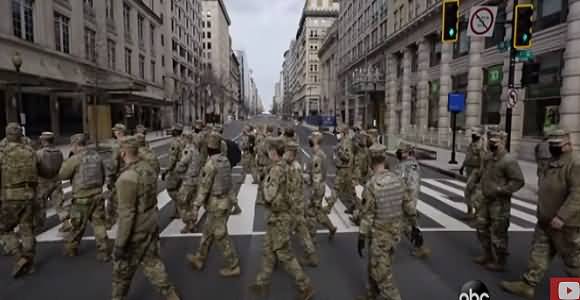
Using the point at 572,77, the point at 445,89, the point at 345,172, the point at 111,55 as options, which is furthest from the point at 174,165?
the point at 111,55

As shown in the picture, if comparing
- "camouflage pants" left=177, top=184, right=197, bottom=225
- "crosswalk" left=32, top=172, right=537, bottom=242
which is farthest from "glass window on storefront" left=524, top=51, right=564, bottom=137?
"camouflage pants" left=177, top=184, right=197, bottom=225

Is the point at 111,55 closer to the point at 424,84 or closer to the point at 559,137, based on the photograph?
the point at 424,84

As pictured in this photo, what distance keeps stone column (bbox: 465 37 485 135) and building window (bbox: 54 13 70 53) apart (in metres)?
31.7

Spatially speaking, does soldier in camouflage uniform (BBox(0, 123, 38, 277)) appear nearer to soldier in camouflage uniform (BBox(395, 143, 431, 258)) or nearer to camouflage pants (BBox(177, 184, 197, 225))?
camouflage pants (BBox(177, 184, 197, 225))

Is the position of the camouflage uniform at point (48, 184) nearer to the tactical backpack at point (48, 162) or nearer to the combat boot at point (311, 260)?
the tactical backpack at point (48, 162)

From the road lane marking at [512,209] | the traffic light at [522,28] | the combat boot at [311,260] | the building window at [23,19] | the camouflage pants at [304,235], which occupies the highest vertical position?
the building window at [23,19]

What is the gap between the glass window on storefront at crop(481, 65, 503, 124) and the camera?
19.0m

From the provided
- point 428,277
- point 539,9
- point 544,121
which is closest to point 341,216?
point 428,277

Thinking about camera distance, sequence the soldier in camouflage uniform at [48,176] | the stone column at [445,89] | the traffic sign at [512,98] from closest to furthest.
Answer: the soldier in camouflage uniform at [48,176] < the traffic sign at [512,98] < the stone column at [445,89]

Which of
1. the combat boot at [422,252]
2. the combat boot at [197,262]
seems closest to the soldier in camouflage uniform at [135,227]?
the combat boot at [197,262]

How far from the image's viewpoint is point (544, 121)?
1563 cm

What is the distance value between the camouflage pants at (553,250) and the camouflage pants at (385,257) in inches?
80.7

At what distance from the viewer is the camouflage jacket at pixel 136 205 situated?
140 inches

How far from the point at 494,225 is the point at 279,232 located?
343 centimetres
